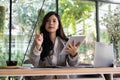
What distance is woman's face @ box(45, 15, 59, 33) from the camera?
2143mm

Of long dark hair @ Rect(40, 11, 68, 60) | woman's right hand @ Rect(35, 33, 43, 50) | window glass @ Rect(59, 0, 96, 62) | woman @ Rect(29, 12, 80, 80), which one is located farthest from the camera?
window glass @ Rect(59, 0, 96, 62)

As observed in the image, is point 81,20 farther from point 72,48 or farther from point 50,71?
point 50,71

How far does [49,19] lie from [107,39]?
4168mm

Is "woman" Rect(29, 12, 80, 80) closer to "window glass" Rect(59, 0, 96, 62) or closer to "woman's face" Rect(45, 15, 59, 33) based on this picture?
"woman's face" Rect(45, 15, 59, 33)

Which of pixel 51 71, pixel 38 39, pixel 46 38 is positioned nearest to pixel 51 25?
pixel 46 38

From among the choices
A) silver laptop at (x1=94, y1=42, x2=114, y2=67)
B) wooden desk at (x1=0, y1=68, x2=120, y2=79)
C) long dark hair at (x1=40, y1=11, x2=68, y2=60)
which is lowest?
wooden desk at (x1=0, y1=68, x2=120, y2=79)

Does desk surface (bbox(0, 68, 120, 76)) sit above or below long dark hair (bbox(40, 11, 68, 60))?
below

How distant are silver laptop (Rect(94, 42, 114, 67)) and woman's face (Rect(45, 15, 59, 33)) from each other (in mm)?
480

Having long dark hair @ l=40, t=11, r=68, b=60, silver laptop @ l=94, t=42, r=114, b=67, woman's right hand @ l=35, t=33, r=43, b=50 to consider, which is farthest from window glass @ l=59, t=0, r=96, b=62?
woman's right hand @ l=35, t=33, r=43, b=50

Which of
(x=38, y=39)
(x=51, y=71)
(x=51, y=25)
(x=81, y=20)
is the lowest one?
(x=51, y=71)

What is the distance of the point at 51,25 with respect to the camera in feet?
7.06

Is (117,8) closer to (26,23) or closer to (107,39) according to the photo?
(107,39)

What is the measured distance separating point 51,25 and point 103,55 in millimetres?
566

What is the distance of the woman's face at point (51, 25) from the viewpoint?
214cm
